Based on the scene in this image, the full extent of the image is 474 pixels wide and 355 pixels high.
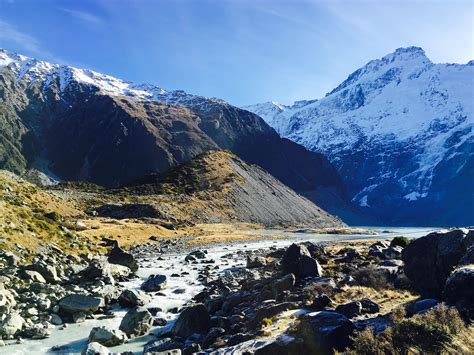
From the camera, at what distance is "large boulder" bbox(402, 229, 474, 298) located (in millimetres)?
20047

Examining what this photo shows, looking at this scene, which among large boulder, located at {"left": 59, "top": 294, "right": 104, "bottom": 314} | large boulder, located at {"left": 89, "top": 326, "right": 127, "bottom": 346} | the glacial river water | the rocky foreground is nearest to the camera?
the rocky foreground

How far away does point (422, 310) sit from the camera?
16.5m

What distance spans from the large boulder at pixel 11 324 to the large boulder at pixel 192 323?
7711mm

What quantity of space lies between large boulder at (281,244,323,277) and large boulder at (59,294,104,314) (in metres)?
12.9

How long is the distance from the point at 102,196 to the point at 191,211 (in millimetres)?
32224

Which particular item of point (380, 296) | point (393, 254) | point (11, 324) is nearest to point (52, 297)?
point (11, 324)

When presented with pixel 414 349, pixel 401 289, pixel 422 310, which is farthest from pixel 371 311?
pixel 414 349

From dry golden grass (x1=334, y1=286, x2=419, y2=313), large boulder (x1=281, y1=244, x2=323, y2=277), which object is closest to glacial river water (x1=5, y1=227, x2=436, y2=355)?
large boulder (x1=281, y1=244, x2=323, y2=277)

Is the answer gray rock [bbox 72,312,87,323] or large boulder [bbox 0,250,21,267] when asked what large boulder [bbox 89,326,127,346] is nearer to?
gray rock [bbox 72,312,87,323]

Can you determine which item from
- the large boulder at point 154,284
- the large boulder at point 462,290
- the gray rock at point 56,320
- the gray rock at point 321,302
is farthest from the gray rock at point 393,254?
the gray rock at point 56,320

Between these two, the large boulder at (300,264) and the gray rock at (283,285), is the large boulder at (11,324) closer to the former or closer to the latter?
the gray rock at (283,285)

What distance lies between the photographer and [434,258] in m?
21.2

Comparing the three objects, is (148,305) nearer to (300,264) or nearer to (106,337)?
(106,337)

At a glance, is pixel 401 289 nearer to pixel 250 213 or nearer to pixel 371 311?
pixel 371 311
